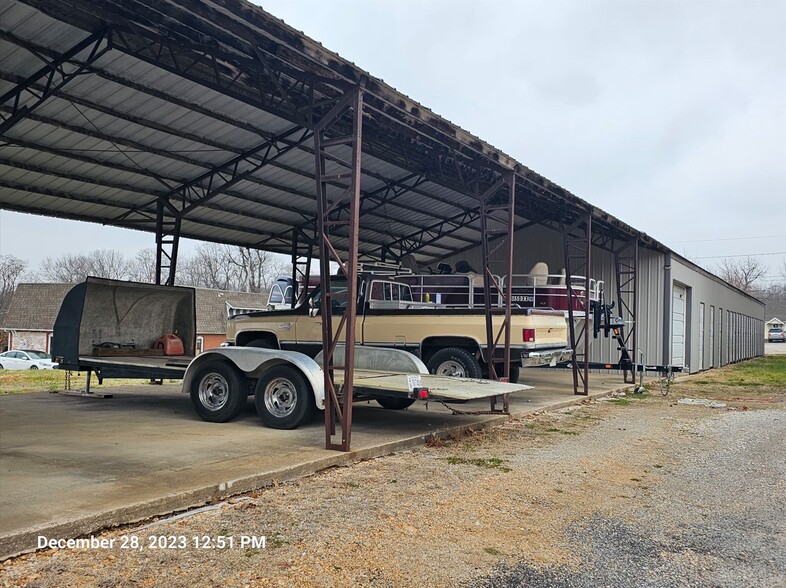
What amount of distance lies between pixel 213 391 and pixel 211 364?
49cm

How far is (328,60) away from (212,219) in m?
12.0

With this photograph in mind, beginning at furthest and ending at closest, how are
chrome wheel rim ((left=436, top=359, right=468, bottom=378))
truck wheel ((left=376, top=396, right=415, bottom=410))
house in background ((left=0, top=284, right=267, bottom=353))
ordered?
1. house in background ((left=0, top=284, right=267, bottom=353))
2. chrome wheel rim ((left=436, top=359, right=468, bottom=378))
3. truck wheel ((left=376, top=396, right=415, bottom=410))

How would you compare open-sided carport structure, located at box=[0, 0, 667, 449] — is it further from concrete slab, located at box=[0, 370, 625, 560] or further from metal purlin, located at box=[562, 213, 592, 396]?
concrete slab, located at box=[0, 370, 625, 560]

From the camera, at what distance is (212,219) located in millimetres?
19062

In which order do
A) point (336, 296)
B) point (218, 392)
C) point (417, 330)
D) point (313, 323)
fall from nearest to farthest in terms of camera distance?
point (218, 392)
point (417, 330)
point (313, 323)
point (336, 296)

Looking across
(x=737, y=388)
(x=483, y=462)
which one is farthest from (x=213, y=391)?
(x=737, y=388)

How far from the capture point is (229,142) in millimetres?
14195

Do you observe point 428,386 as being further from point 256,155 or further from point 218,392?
point 256,155

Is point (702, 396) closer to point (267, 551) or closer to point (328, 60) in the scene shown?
point (328, 60)

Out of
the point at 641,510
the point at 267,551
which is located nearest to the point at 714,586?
the point at 641,510

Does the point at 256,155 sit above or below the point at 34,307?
above

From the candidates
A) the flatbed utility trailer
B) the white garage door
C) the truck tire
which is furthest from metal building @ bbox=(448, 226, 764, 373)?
the truck tire

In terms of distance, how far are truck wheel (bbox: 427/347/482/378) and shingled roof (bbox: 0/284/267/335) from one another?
96.9 feet

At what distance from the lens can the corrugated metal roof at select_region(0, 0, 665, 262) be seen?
788cm
